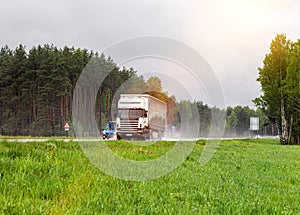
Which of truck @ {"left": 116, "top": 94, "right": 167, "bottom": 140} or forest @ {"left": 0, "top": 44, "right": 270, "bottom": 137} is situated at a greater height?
forest @ {"left": 0, "top": 44, "right": 270, "bottom": 137}

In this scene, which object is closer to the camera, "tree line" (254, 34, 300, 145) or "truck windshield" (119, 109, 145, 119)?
"truck windshield" (119, 109, 145, 119)

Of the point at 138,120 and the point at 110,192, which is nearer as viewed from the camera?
the point at 110,192

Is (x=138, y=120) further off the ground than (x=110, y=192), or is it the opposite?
(x=138, y=120)

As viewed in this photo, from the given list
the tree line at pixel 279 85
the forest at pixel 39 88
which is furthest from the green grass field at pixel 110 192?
the tree line at pixel 279 85

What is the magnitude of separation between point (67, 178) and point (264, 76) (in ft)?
196

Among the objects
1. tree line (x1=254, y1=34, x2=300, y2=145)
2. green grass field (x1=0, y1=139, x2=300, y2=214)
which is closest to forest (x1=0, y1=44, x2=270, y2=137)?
tree line (x1=254, y1=34, x2=300, y2=145)

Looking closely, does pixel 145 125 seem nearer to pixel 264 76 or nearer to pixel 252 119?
pixel 264 76

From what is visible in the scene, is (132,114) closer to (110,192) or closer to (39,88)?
(110,192)

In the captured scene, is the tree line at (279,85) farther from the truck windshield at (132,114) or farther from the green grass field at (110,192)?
the green grass field at (110,192)

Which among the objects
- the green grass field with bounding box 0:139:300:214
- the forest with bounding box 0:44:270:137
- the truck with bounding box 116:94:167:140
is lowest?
the green grass field with bounding box 0:139:300:214

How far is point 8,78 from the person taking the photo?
6381 cm

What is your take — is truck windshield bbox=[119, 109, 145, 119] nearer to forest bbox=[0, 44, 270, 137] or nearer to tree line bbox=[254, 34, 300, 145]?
forest bbox=[0, 44, 270, 137]

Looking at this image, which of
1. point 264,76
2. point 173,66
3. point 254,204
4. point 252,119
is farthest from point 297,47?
point 254,204

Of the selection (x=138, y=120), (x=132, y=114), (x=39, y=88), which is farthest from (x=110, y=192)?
(x=39, y=88)
